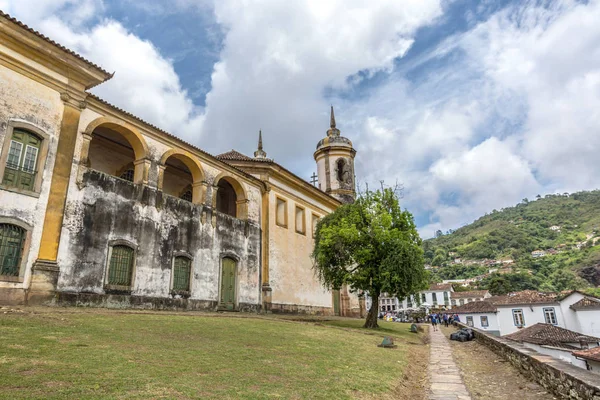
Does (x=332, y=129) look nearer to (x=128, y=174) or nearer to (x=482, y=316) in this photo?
(x=128, y=174)

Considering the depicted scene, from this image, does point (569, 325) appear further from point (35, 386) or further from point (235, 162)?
point (35, 386)

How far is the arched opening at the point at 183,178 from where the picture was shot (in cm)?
1716

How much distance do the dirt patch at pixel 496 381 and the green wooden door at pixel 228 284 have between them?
9837 millimetres

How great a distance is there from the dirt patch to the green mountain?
7143 cm

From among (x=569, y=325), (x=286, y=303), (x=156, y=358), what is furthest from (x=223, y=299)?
(x=569, y=325)

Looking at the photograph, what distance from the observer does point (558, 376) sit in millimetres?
6117

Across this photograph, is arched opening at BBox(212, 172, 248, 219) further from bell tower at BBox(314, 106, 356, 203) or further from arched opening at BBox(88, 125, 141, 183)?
bell tower at BBox(314, 106, 356, 203)

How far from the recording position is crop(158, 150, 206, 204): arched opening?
17156 mm

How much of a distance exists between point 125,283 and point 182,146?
6160mm

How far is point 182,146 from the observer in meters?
16.6

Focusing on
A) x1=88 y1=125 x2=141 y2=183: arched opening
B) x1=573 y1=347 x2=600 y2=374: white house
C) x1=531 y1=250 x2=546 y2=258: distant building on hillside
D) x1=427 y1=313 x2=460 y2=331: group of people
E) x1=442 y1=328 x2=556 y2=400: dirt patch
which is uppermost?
x1=531 y1=250 x2=546 y2=258: distant building on hillside

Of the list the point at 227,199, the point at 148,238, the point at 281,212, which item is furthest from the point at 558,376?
the point at 227,199

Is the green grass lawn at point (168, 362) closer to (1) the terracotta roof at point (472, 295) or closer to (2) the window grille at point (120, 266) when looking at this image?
(2) the window grille at point (120, 266)

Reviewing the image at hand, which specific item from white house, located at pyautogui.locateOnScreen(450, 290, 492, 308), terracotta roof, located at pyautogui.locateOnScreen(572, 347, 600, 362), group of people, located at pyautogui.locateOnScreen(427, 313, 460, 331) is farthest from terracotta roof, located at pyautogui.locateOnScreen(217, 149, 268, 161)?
white house, located at pyautogui.locateOnScreen(450, 290, 492, 308)
